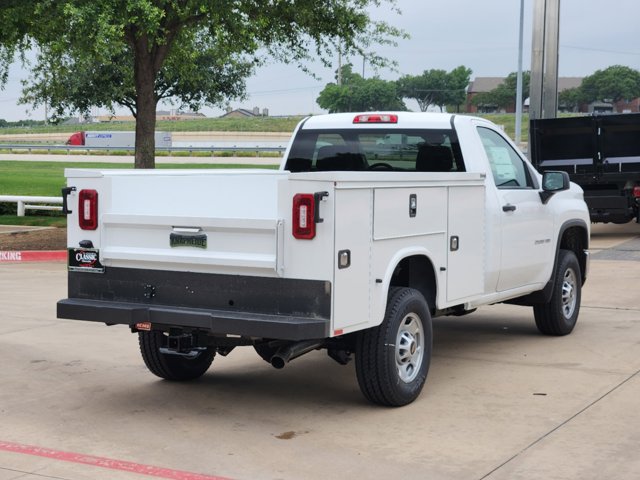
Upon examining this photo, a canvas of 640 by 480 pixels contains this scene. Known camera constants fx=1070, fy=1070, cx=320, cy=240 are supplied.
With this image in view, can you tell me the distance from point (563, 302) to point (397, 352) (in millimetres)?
3514

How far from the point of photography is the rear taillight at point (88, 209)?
7.39m

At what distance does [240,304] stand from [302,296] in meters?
0.46

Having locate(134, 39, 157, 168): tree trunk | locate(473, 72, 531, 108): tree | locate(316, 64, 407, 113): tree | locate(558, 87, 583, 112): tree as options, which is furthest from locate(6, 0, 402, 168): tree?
locate(558, 87, 583, 112): tree

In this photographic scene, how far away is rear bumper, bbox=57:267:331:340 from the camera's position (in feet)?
21.5

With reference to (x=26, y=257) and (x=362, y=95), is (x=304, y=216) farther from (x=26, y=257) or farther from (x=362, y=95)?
(x=362, y=95)

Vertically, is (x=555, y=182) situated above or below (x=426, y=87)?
below

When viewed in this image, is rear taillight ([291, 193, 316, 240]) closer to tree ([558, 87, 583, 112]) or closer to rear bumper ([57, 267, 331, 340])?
rear bumper ([57, 267, 331, 340])

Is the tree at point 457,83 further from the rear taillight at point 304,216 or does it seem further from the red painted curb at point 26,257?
the rear taillight at point 304,216

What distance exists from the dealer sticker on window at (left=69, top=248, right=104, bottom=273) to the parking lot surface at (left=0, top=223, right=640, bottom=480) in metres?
0.98

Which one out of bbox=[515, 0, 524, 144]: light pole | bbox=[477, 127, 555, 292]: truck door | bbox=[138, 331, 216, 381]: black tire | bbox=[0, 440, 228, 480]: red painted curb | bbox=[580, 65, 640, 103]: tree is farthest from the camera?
bbox=[580, 65, 640, 103]: tree

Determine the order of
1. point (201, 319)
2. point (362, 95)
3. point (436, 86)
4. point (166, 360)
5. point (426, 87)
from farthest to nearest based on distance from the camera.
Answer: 1. point (436, 86)
2. point (426, 87)
3. point (362, 95)
4. point (166, 360)
5. point (201, 319)

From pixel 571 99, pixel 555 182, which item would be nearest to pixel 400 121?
pixel 555 182

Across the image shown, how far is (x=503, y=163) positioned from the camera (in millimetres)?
9398

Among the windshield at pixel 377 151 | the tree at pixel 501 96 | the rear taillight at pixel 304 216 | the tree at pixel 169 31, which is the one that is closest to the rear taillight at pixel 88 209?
the rear taillight at pixel 304 216
